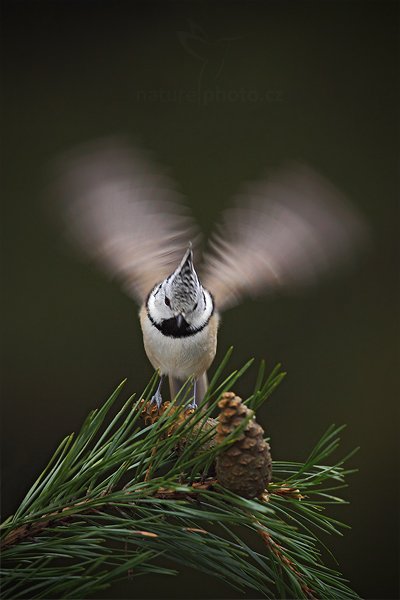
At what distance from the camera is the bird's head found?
485mm

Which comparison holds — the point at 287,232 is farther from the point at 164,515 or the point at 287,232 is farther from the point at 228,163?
the point at 228,163

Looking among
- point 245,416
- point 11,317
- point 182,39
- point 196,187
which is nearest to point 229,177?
point 196,187

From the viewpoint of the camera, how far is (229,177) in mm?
916

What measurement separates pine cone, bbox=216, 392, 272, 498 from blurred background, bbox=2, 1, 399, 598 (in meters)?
0.56

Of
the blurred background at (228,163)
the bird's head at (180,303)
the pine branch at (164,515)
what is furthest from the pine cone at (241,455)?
the blurred background at (228,163)

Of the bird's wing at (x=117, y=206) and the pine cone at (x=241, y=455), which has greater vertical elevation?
the bird's wing at (x=117, y=206)

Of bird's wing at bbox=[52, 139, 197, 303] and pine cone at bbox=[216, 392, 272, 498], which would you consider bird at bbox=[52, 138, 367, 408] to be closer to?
bird's wing at bbox=[52, 139, 197, 303]

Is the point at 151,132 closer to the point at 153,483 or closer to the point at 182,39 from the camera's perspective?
the point at 182,39

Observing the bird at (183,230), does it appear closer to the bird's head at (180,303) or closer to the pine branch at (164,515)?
the bird's head at (180,303)

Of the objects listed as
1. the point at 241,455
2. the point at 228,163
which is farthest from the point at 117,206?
the point at 228,163

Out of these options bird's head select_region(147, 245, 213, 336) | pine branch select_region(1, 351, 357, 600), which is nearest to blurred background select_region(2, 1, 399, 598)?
bird's head select_region(147, 245, 213, 336)

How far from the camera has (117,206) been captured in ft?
1.63

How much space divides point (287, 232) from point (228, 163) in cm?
46

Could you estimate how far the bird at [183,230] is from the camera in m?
0.49
